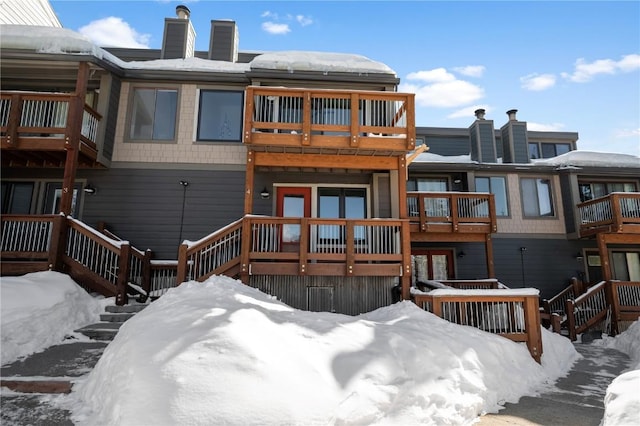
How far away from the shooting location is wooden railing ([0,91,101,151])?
755cm

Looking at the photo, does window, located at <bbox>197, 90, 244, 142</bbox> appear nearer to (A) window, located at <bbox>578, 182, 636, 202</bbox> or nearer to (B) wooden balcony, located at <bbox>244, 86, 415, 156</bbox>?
(B) wooden balcony, located at <bbox>244, 86, 415, 156</bbox>

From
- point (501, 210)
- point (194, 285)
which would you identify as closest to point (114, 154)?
point (194, 285)

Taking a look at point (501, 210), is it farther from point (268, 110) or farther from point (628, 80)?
point (268, 110)

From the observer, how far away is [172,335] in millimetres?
3486

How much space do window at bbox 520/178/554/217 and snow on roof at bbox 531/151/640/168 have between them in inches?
34.4

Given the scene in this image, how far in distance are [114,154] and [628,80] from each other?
51.5ft

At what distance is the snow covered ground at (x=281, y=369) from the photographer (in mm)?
2719

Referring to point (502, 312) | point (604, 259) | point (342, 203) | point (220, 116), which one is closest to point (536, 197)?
point (604, 259)

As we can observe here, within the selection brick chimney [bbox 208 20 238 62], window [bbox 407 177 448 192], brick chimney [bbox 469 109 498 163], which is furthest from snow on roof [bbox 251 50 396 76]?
brick chimney [bbox 469 109 498 163]

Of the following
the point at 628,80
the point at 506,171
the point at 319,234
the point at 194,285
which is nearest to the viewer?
the point at 194,285

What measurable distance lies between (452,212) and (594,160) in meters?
7.29

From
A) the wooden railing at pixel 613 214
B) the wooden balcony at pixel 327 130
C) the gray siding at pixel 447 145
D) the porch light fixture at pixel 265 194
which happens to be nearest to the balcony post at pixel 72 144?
the wooden balcony at pixel 327 130

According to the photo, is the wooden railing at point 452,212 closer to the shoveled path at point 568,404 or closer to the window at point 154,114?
the shoveled path at point 568,404

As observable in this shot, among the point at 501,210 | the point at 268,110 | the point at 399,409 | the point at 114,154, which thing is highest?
the point at 268,110
